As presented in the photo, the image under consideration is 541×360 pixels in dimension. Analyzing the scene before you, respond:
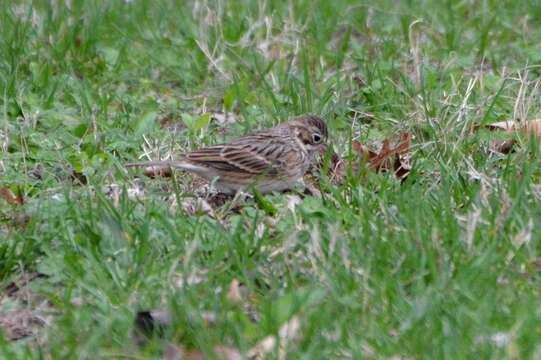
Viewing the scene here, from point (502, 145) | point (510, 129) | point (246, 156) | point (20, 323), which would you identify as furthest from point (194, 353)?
point (510, 129)

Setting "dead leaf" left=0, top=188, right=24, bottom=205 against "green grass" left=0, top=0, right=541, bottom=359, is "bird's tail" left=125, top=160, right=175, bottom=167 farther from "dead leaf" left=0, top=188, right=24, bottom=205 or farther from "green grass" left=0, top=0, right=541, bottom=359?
"dead leaf" left=0, top=188, right=24, bottom=205

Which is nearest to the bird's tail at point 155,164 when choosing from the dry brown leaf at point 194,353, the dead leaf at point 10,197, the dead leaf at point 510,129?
the dead leaf at point 10,197

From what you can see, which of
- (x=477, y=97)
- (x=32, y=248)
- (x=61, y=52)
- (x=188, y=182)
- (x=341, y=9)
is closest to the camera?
(x=32, y=248)

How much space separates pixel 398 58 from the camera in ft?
30.7

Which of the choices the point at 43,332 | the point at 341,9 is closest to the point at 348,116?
the point at 341,9

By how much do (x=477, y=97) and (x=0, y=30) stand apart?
352cm

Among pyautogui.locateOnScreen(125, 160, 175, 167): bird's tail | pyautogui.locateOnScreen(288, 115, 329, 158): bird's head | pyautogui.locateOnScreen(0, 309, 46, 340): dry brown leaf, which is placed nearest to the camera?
pyautogui.locateOnScreen(0, 309, 46, 340): dry brown leaf

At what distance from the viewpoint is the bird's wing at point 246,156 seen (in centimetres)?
730

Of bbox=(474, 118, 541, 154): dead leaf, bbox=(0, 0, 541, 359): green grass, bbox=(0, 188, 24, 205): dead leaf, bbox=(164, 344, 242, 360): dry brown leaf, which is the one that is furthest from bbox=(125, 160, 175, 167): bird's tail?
bbox=(164, 344, 242, 360): dry brown leaf

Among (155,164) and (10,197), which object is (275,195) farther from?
(10,197)

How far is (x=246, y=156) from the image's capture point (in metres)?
7.51

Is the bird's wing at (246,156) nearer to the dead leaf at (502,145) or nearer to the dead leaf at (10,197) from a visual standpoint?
the dead leaf at (10,197)

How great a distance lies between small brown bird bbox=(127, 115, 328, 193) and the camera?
23.9 feet

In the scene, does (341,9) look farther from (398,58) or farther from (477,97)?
(477,97)
